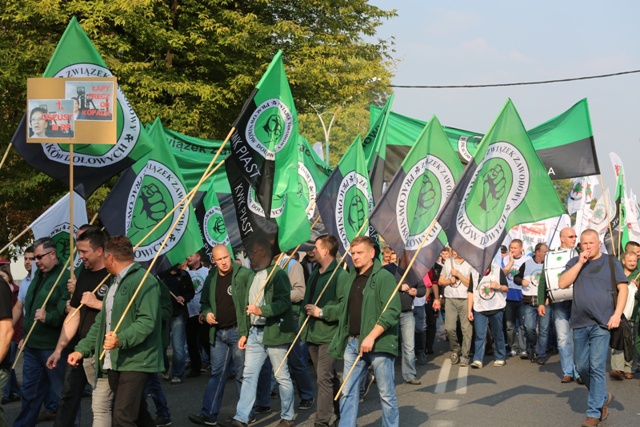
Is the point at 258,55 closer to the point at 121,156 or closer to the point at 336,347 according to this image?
the point at 121,156

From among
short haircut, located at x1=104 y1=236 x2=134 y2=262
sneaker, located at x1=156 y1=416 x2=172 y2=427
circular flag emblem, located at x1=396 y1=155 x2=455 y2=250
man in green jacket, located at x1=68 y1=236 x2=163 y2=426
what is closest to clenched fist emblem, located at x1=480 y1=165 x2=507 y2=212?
circular flag emblem, located at x1=396 y1=155 x2=455 y2=250

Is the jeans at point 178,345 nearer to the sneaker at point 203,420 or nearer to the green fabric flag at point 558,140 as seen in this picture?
the sneaker at point 203,420

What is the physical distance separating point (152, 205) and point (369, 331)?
3051 mm

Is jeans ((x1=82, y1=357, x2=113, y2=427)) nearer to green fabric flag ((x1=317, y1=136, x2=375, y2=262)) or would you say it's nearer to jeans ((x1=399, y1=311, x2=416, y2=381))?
green fabric flag ((x1=317, y1=136, x2=375, y2=262))

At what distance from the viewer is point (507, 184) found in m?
9.93

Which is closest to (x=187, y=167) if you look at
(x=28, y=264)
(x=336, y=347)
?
(x=28, y=264)

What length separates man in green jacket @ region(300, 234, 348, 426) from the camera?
33.1 feet

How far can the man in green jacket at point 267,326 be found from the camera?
10.2m

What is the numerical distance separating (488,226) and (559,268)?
4016 millimetres

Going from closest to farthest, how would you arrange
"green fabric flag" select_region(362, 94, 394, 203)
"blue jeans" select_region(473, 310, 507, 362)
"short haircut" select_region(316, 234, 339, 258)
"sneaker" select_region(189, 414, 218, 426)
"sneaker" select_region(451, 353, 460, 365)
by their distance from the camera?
"sneaker" select_region(189, 414, 218, 426) < "short haircut" select_region(316, 234, 339, 258) < "green fabric flag" select_region(362, 94, 394, 203) < "blue jeans" select_region(473, 310, 507, 362) < "sneaker" select_region(451, 353, 460, 365)

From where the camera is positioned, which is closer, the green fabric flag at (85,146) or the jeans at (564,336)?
the green fabric flag at (85,146)

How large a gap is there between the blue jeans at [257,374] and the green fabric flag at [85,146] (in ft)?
7.26

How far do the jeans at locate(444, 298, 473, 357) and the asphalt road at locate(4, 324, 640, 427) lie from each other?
2.99 feet

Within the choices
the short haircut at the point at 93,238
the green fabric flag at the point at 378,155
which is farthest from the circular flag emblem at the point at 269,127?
the green fabric flag at the point at 378,155
